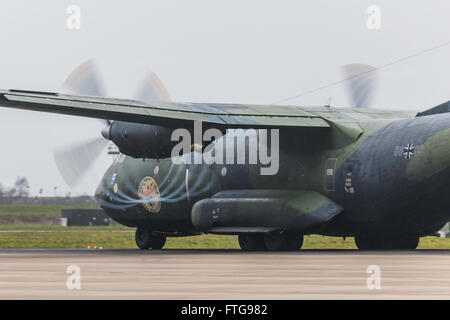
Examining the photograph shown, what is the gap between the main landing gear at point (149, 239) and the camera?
36219 millimetres

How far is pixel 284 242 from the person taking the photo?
30.6m

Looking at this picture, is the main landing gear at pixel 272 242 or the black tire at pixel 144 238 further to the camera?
the black tire at pixel 144 238

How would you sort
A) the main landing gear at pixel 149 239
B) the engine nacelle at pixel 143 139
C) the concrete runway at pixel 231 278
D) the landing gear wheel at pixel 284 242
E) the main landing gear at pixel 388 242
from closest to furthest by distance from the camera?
1. the concrete runway at pixel 231 278
2. the engine nacelle at pixel 143 139
3. the landing gear wheel at pixel 284 242
4. the main landing gear at pixel 388 242
5. the main landing gear at pixel 149 239

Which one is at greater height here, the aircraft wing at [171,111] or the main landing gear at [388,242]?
the aircraft wing at [171,111]

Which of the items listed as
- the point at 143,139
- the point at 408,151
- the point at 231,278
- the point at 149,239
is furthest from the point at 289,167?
the point at 231,278

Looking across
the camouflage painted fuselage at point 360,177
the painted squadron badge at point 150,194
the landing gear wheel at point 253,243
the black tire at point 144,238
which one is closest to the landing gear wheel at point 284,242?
the landing gear wheel at point 253,243

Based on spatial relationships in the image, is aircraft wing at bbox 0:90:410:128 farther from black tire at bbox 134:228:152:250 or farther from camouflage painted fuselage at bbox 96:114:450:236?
black tire at bbox 134:228:152:250

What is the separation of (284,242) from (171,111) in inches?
220

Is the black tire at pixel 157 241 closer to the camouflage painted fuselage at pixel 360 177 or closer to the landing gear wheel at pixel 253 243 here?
the camouflage painted fuselage at pixel 360 177

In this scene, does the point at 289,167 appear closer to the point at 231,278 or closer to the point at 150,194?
the point at 150,194

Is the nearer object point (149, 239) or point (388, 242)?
point (388, 242)

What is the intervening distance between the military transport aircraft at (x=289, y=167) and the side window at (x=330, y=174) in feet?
0.10

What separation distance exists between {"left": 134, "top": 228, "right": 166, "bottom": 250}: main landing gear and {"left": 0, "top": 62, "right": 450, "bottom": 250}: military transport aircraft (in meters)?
1.67
